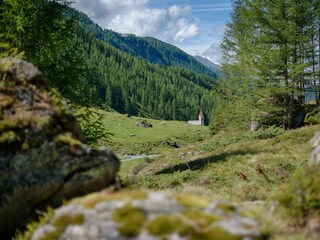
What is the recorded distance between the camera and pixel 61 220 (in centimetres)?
499

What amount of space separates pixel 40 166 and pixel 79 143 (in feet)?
2.93

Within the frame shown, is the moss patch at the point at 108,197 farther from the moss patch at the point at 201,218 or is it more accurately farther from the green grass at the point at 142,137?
the green grass at the point at 142,137

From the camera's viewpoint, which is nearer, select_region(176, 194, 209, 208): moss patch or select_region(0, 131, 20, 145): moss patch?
select_region(176, 194, 209, 208): moss patch

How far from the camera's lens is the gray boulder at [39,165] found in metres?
6.80

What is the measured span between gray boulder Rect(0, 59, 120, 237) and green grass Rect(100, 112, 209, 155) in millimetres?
69721

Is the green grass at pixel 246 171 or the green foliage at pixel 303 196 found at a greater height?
the green foliage at pixel 303 196

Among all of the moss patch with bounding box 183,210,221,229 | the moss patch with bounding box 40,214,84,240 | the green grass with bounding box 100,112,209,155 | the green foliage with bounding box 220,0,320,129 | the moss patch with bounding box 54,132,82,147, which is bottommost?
the green grass with bounding box 100,112,209,155

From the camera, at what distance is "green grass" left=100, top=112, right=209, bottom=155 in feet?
272

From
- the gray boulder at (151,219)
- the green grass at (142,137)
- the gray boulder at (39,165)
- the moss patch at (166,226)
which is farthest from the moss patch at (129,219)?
the green grass at (142,137)

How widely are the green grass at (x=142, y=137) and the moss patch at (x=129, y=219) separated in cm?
7252

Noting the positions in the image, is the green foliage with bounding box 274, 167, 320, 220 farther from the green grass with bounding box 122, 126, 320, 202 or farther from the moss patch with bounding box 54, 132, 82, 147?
the green grass with bounding box 122, 126, 320, 202

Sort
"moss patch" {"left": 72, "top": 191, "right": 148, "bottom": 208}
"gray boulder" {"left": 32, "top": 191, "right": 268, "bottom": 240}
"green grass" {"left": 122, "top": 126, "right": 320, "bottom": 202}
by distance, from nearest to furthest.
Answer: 1. "gray boulder" {"left": 32, "top": 191, "right": 268, "bottom": 240}
2. "moss patch" {"left": 72, "top": 191, "right": 148, "bottom": 208}
3. "green grass" {"left": 122, "top": 126, "right": 320, "bottom": 202}

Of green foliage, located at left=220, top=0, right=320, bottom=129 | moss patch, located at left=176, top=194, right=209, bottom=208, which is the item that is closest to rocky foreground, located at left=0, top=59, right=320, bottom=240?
moss patch, located at left=176, top=194, right=209, bottom=208

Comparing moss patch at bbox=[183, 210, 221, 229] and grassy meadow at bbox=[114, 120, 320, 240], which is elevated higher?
moss patch at bbox=[183, 210, 221, 229]
